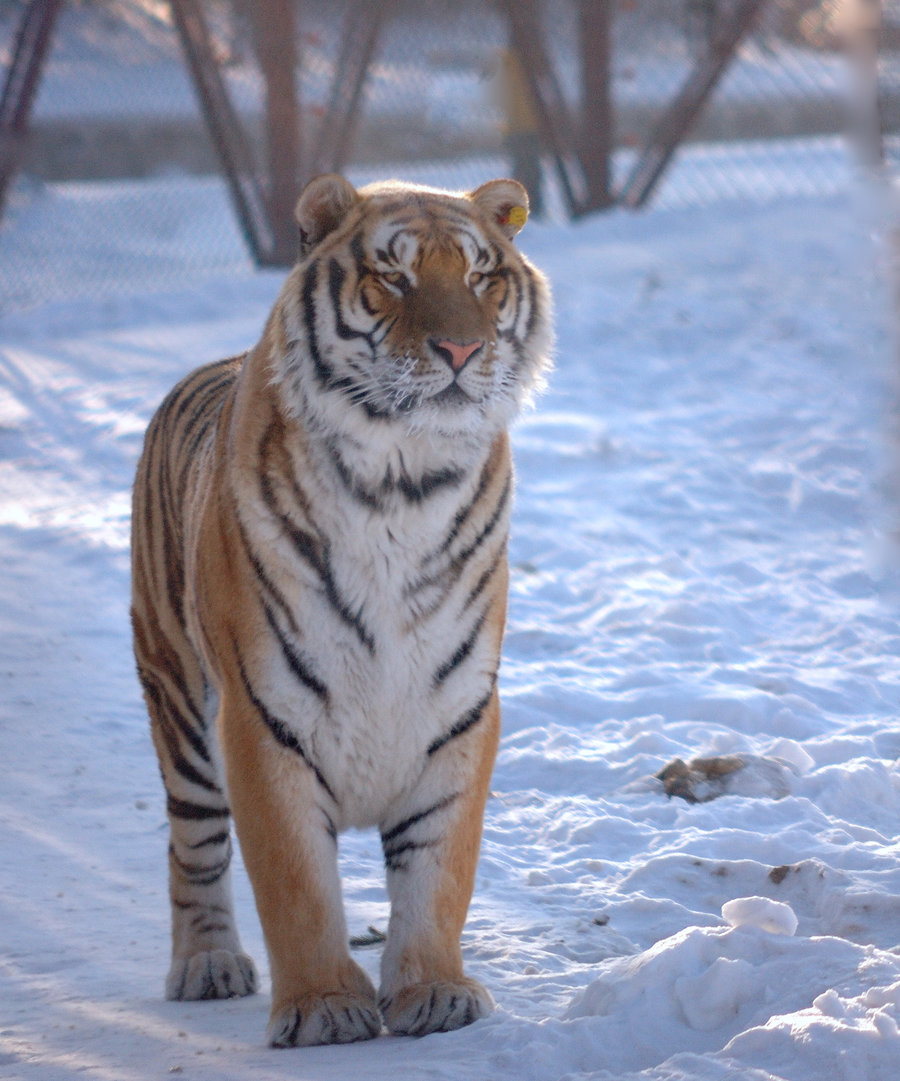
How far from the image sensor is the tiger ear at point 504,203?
99.2 inches

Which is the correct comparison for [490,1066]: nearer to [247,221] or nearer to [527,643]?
[527,643]

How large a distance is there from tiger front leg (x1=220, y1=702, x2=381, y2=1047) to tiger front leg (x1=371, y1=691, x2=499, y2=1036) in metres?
0.06

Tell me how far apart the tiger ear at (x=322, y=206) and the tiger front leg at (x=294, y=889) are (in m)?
0.84

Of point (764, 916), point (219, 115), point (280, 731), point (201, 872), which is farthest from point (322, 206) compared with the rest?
point (219, 115)

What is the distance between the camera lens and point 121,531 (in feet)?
17.1

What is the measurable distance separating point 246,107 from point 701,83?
3121 mm

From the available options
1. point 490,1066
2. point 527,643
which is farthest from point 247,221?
point 490,1066

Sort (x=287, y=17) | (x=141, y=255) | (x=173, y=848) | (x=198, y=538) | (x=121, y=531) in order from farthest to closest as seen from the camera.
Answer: (x=141, y=255) < (x=287, y=17) < (x=121, y=531) < (x=173, y=848) < (x=198, y=538)

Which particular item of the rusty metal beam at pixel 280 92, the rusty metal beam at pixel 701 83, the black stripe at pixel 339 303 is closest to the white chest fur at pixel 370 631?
the black stripe at pixel 339 303

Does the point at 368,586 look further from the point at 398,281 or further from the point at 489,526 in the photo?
the point at 398,281

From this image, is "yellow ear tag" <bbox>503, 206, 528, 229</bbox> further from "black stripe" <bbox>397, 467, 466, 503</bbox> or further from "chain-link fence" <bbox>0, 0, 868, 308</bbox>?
"chain-link fence" <bbox>0, 0, 868, 308</bbox>

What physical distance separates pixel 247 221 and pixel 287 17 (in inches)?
49.9

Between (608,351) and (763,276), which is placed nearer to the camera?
(608,351)

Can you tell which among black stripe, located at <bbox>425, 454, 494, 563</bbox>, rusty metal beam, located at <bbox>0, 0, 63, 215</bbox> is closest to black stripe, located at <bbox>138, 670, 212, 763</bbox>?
black stripe, located at <bbox>425, 454, 494, 563</bbox>
